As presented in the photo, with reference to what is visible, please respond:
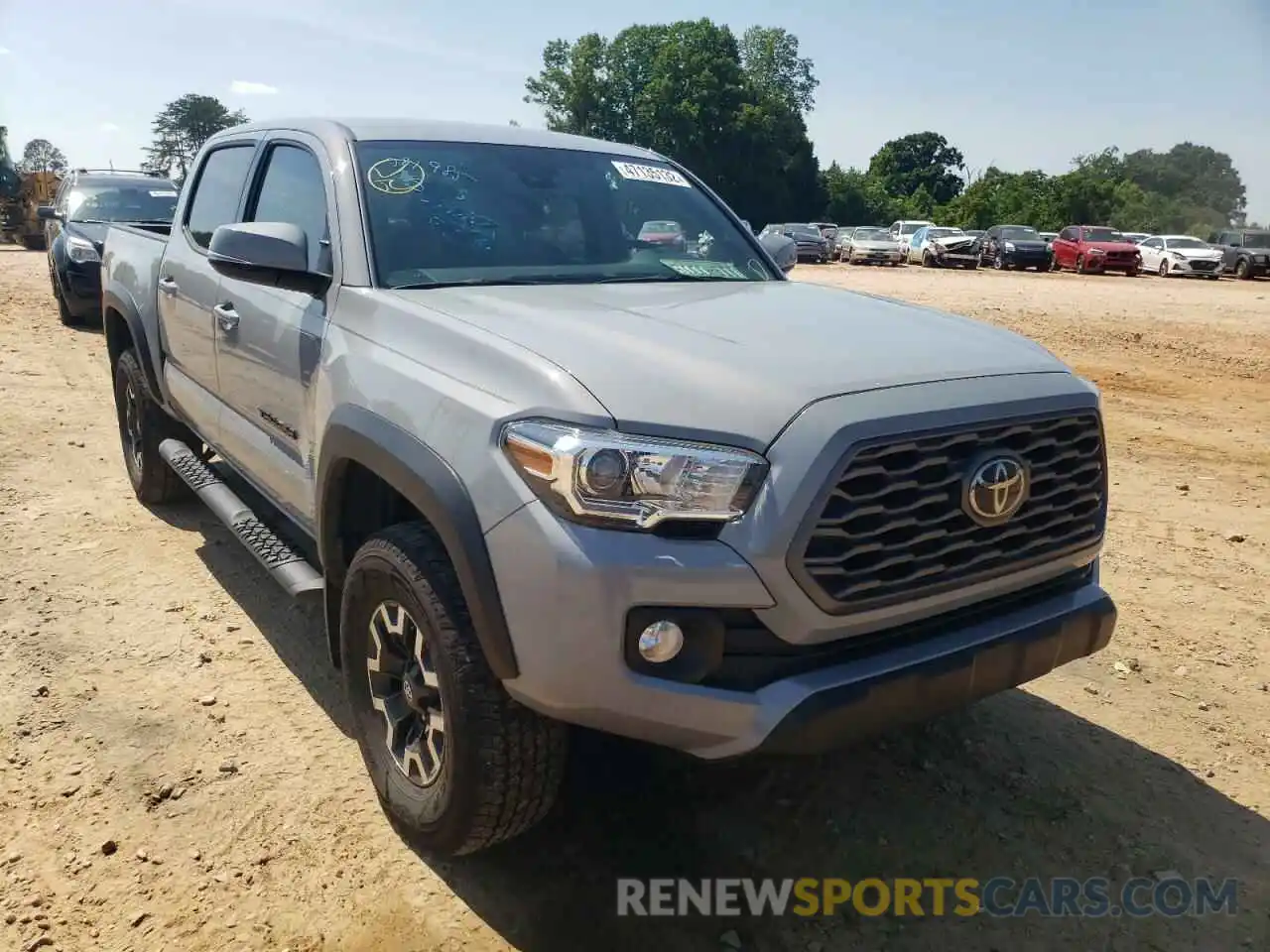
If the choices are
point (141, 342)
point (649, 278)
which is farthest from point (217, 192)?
point (649, 278)

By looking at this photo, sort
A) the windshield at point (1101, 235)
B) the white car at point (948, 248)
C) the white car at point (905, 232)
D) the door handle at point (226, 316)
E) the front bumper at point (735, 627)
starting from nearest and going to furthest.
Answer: the front bumper at point (735, 627) → the door handle at point (226, 316) → the windshield at point (1101, 235) → the white car at point (948, 248) → the white car at point (905, 232)

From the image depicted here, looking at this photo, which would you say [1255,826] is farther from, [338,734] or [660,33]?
[660,33]

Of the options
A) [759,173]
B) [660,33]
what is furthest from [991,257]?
[660,33]

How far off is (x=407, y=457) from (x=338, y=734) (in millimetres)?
1372

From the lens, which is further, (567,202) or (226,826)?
(567,202)

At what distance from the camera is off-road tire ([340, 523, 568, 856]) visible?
7.83ft

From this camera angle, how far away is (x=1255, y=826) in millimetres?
3008

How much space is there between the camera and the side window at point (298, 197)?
10.9 ft

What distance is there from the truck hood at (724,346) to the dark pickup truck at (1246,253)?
32.1 m

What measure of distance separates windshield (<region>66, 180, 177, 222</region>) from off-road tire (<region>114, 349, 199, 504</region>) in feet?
25.0

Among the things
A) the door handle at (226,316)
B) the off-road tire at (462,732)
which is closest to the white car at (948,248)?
the door handle at (226,316)

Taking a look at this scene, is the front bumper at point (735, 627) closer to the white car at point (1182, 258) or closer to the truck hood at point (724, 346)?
the truck hood at point (724, 346)

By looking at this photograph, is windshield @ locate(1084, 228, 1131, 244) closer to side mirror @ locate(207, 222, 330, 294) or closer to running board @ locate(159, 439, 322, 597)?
running board @ locate(159, 439, 322, 597)

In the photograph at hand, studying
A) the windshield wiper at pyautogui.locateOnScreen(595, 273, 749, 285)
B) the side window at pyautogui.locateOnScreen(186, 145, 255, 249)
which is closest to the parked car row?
the side window at pyautogui.locateOnScreen(186, 145, 255, 249)
